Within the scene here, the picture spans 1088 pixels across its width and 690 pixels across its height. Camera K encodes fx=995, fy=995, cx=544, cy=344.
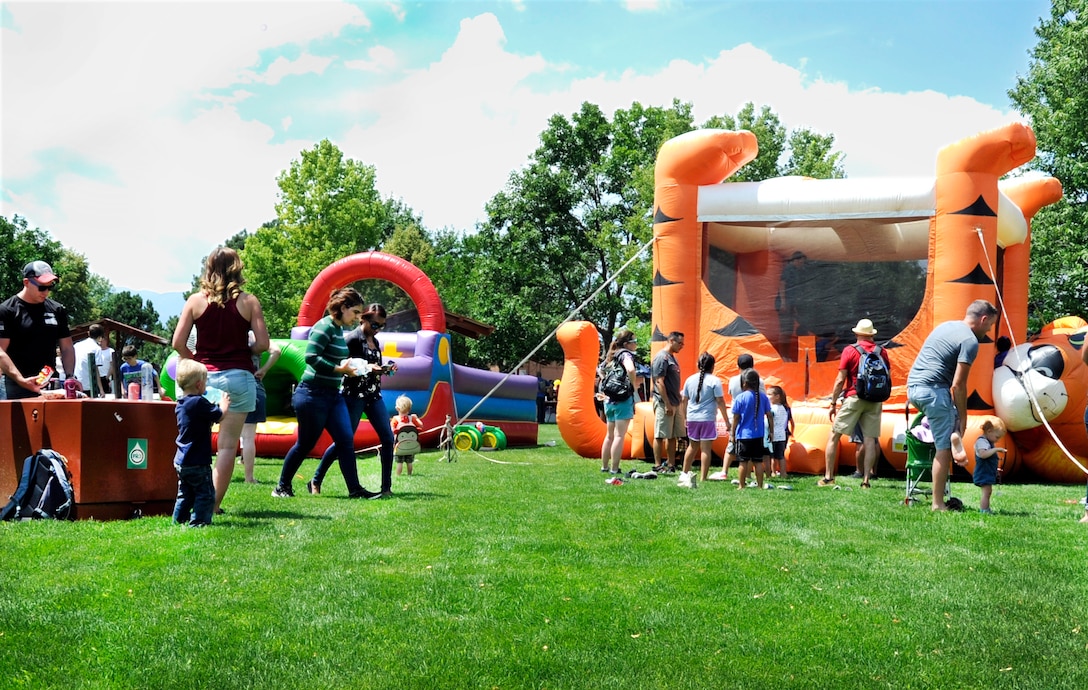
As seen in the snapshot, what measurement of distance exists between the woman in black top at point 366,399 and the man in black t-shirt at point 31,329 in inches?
75.0

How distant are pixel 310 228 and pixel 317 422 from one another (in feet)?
92.3

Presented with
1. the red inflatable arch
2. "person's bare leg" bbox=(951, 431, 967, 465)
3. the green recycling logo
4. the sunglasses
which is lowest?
the green recycling logo

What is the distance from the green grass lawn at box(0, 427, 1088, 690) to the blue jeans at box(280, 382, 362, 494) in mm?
398

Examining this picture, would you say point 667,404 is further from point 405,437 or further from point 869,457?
point 405,437

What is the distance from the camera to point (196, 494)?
573 cm

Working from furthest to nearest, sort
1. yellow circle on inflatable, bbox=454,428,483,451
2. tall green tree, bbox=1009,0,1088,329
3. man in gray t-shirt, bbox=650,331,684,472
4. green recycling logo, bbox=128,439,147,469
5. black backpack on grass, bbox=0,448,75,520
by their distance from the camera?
tall green tree, bbox=1009,0,1088,329 → yellow circle on inflatable, bbox=454,428,483,451 → man in gray t-shirt, bbox=650,331,684,472 → green recycling logo, bbox=128,439,147,469 → black backpack on grass, bbox=0,448,75,520

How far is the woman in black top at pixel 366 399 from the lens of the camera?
753cm

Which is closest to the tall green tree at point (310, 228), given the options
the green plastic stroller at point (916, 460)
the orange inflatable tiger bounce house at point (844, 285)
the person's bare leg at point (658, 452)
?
the orange inflatable tiger bounce house at point (844, 285)

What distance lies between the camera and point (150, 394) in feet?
25.2

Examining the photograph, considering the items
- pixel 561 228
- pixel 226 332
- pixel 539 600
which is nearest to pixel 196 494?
pixel 226 332

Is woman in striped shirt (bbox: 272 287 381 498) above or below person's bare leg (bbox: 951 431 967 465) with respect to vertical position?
above

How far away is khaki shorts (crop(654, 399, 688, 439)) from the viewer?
1065 centimetres

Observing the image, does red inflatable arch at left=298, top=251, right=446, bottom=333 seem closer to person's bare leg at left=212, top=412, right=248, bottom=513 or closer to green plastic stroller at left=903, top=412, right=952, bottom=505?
green plastic stroller at left=903, top=412, right=952, bottom=505

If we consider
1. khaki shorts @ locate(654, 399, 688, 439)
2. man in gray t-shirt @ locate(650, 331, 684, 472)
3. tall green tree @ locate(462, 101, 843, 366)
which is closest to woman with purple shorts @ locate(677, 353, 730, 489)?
man in gray t-shirt @ locate(650, 331, 684, 472)
